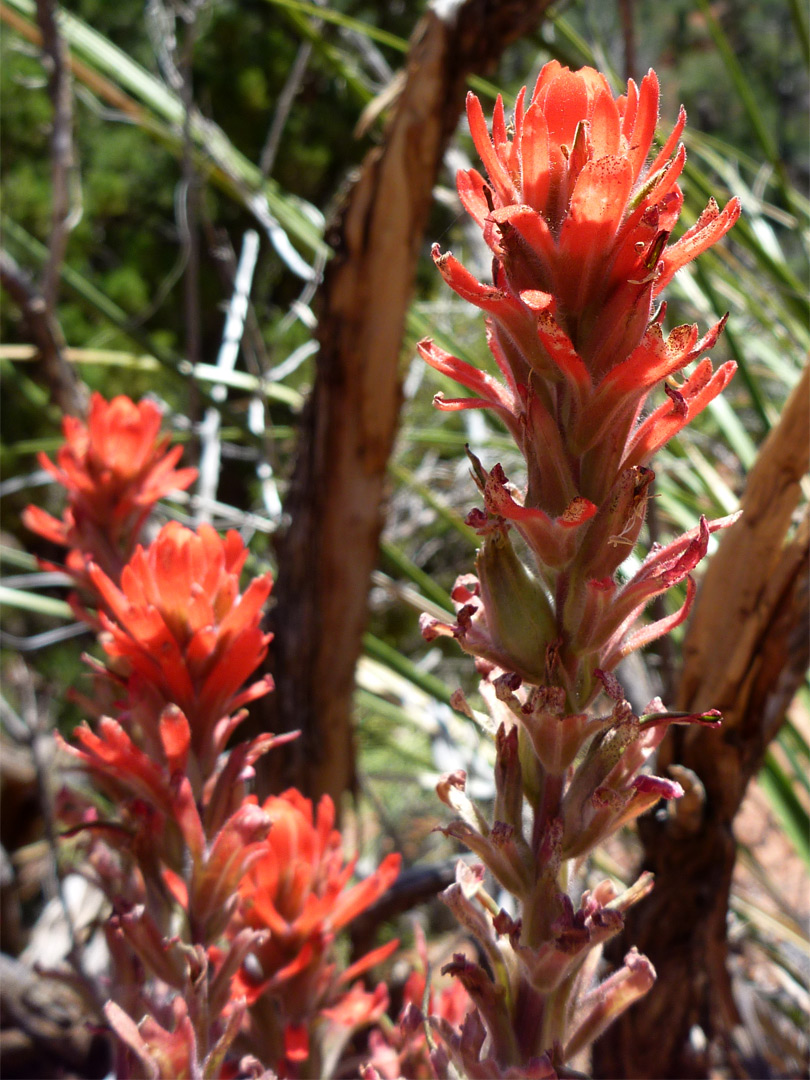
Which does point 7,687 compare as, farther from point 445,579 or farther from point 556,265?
point 556,265

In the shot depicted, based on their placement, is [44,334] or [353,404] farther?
[44,334]

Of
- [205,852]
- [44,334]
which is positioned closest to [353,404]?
[44,334]

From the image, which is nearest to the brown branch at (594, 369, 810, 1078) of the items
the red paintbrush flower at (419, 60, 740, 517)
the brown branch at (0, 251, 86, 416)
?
the red paintbrush flower at (419, 60, 740, 517)

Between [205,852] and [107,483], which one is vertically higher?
[107,483]

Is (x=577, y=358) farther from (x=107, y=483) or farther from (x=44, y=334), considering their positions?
(x=44, y=334)

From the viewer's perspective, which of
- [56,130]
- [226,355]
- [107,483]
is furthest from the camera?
[226,355]

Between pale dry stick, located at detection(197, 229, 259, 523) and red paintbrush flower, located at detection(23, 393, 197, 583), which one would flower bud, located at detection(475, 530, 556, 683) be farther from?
pale dry stick, located at detection(197, 229, 259, 523)

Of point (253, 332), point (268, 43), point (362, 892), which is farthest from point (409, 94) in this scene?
point (268, 43)
